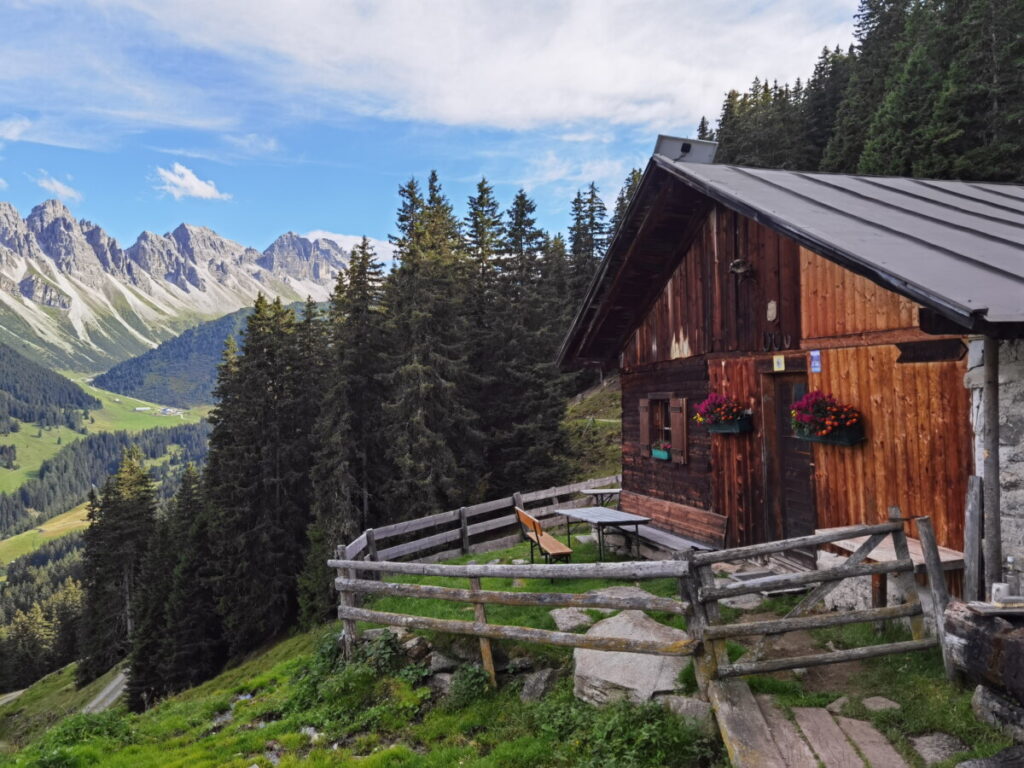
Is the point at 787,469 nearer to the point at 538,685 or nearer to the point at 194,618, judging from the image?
the point at 538,685

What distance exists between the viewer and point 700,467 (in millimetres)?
11500

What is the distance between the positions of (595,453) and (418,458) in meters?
11.1

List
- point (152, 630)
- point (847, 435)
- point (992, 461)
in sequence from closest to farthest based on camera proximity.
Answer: point (992, 461), point (847, 435), point (152, 630)

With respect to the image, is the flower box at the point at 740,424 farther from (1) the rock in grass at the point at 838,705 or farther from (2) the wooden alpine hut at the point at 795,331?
(1) the rock in grass at the point at 838,705

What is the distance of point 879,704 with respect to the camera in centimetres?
530

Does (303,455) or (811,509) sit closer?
(811,509)

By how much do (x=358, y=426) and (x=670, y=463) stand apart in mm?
19462

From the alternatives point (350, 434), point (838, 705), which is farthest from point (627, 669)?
point (350, 434)

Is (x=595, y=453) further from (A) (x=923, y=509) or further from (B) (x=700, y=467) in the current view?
(A) (x=923, y=509)

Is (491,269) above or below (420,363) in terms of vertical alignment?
above

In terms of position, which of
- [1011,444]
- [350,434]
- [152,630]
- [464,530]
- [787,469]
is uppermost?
[1011,444]

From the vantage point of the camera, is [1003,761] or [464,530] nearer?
[1003,761]

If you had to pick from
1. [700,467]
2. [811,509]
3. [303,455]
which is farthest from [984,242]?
[303,455]

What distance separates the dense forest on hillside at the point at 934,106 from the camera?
3231 cm
